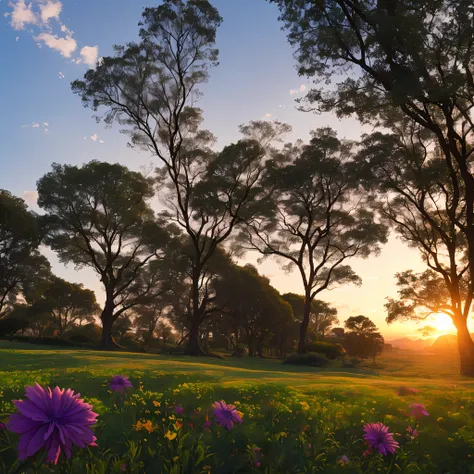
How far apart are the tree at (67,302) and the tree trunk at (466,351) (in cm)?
5085

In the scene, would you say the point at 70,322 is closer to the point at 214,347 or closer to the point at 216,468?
the point at 214,347

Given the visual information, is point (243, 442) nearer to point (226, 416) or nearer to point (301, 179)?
point (226, 416)

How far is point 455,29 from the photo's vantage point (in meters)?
17.3

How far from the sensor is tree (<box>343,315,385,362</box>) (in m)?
72.6

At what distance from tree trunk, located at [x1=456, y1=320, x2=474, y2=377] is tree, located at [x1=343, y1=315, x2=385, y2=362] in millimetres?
44239

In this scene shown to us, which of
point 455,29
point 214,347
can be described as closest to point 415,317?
point 455,29

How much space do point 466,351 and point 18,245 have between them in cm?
4139

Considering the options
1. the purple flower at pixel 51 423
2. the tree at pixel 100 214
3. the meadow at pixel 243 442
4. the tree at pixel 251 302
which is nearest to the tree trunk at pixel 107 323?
the tree at pixel 100 214

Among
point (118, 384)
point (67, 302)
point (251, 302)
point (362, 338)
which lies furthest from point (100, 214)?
point (362, 338)

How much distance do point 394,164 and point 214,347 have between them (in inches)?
2206

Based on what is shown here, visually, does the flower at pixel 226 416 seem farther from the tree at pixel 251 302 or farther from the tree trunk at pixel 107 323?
the tree at pixel 251 302

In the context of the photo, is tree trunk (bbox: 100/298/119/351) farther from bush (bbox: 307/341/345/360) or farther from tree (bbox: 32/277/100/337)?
tree (bbox: 32/277/100/337)

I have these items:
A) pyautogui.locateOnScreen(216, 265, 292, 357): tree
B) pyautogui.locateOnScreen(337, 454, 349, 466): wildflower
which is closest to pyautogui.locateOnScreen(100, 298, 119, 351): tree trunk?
pyautogui.locateOnScreen(216, 265, 292, 357): tree

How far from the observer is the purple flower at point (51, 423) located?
1702mm
